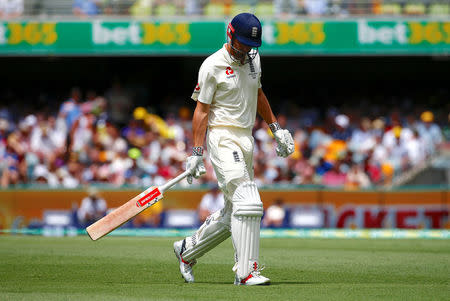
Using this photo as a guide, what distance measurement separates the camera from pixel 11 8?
19.9 metres

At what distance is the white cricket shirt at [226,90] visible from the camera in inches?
261

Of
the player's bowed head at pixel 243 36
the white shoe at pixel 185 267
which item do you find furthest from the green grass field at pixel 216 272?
the player's bowed head at pixel 243 36

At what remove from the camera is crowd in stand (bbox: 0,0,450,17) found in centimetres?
1945

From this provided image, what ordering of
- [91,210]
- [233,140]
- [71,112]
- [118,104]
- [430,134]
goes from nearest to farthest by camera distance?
1. [233,140]
2. [91,210]
3. [430,134]
4. [71,112]
5. [118,104]

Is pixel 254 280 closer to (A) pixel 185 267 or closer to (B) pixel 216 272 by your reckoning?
(A) pixel 185 267

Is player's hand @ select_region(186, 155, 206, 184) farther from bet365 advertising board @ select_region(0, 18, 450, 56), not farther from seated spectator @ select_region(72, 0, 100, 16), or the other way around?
seated spectator @ select_region(72, 0, 100, 16)

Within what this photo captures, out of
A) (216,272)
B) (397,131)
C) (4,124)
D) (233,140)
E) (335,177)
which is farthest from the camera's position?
(4,124)

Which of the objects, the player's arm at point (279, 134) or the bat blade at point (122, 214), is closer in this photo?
the bat blade at point (122, 214)

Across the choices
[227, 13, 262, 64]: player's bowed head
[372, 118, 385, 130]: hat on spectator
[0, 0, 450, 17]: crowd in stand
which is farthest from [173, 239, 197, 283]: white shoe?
[0, 0, 450, 17]: crowd in stand

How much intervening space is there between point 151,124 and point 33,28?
3.83 meters

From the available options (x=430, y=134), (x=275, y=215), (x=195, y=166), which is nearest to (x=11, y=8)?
(x=275, y=215)

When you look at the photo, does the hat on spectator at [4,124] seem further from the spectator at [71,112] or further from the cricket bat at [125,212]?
the cricket bat at [125,212]

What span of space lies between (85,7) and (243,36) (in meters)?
14.2

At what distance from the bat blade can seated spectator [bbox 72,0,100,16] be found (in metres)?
13.8
